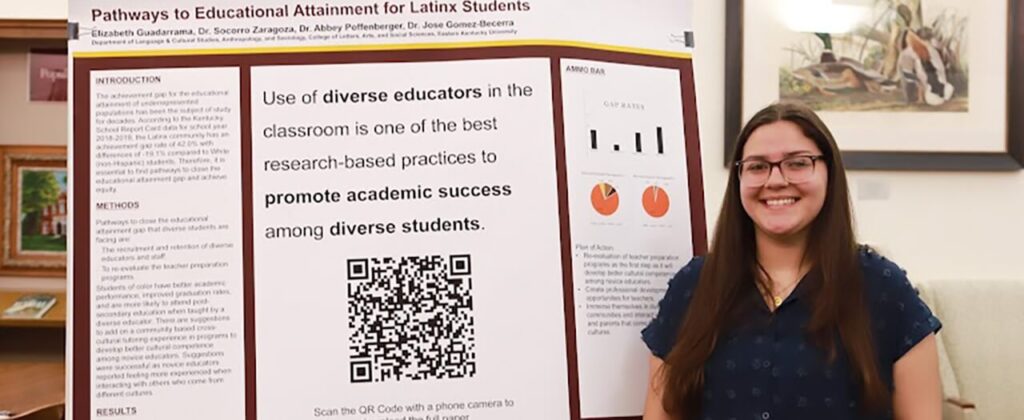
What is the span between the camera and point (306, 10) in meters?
1.79

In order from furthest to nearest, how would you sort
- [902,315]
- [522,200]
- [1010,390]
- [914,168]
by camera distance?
[914,168]
[1010,390]
[522,200]
[902,315]

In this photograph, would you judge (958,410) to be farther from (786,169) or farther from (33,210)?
(33,210)

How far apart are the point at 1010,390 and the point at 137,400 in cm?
251

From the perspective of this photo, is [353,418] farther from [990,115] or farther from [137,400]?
[990,115]

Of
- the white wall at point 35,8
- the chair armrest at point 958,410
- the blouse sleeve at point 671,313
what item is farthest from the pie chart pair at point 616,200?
the white wall at point 35,8

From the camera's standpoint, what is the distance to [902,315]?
1632 mm

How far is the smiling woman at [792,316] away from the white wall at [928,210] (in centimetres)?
135

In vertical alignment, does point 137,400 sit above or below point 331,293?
below

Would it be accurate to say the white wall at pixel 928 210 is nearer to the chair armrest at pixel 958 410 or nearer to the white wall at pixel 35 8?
the chair armrest at pixel 958 410

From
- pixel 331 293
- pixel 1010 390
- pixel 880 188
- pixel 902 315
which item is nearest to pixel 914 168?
pixel 880 188

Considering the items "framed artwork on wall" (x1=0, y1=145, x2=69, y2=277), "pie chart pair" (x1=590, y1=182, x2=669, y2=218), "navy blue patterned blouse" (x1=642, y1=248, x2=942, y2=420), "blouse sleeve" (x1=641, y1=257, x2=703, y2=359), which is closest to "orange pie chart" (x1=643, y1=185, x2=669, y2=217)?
"pie chart pair" (x1=590, y1=182, x2=669, y2=218)

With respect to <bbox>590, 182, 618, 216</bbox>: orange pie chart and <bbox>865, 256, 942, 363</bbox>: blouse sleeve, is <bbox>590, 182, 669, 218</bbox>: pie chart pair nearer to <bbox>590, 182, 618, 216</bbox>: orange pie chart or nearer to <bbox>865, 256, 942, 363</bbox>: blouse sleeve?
<bbox>590, 182, 618, 216</bbox>: orange pie chart

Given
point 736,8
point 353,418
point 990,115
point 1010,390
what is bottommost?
point 1010,390

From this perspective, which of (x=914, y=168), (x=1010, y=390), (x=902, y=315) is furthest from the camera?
(x=914, y=168)
